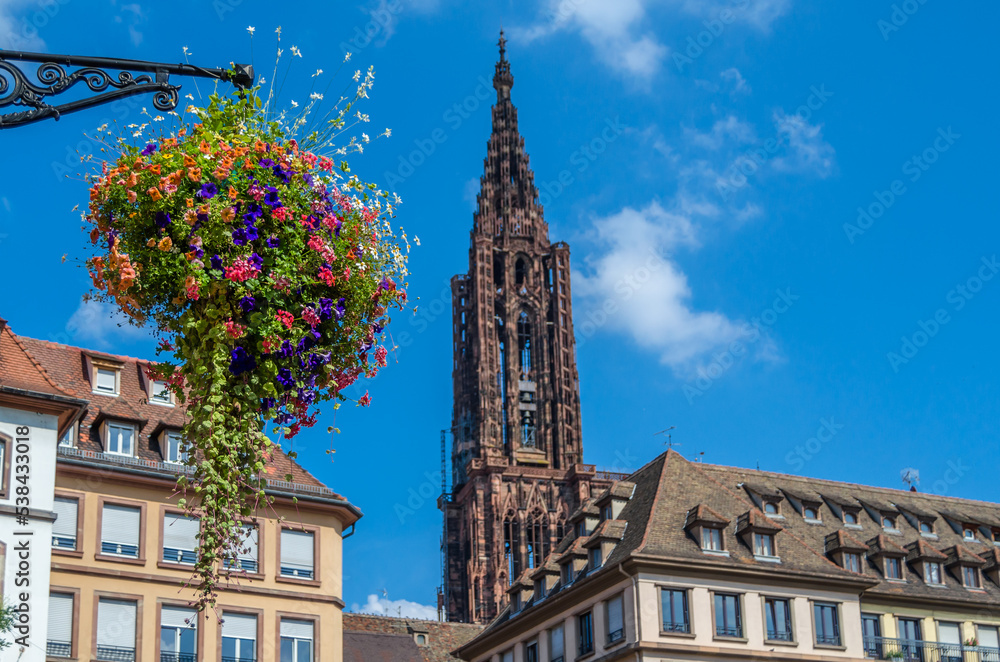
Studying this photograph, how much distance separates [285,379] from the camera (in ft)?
39.0

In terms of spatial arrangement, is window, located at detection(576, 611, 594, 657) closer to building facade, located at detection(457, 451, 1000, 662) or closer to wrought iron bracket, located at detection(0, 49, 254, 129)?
building facade, located at detection(457, 451, 1000, 662)

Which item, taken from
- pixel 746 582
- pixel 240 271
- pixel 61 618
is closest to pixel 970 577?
pixel 746 582

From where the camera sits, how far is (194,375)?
1156cm

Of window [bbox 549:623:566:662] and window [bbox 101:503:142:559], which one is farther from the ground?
window [bbox 101:503:142:559]

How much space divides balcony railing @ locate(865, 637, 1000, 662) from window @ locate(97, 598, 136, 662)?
29.0 meters

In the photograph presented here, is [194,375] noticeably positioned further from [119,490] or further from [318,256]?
[119,490]

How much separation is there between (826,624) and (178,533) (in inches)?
1006

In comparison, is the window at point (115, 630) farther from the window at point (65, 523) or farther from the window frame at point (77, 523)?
the window at point (65, 523)

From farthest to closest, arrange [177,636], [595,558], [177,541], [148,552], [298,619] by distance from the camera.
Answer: [595,558] < [298,619] < [177,541] < [148,552] < [177,636]

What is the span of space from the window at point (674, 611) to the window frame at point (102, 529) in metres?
19.1

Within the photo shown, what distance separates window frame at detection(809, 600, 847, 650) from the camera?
170ft

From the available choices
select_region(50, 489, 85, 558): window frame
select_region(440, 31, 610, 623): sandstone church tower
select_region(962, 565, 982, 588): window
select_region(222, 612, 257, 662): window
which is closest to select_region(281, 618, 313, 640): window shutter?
select_region(222, 612, 257, 662): window

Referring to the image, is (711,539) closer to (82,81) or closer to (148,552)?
(148,552)

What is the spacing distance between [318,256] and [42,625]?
23.0 metres
